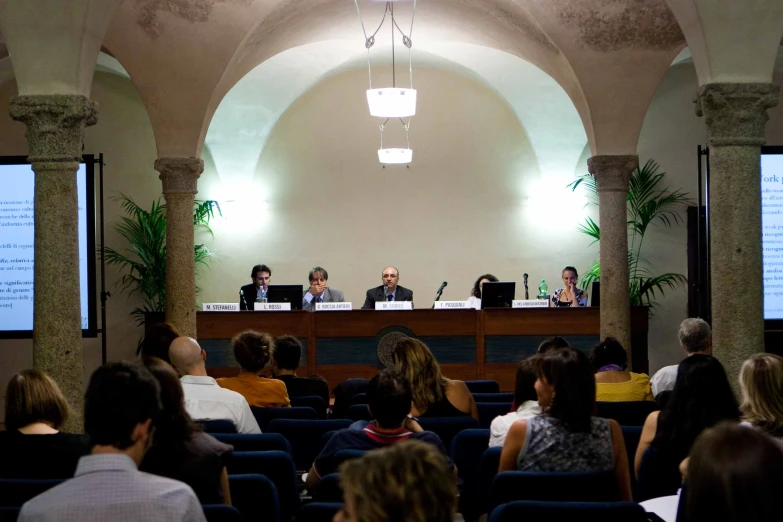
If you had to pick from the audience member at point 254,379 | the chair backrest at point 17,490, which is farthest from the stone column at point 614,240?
the chair backrest at point 17,490

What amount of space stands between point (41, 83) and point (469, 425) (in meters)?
3.25

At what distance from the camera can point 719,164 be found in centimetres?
535

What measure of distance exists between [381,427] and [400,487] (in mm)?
1703

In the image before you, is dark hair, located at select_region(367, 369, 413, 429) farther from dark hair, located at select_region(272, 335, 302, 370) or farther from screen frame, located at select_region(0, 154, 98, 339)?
screen frame, located at select_region(0, 154, 98, 339)

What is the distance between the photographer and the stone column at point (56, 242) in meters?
5.29

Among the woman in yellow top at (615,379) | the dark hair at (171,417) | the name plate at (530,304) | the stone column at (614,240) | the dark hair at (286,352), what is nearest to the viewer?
the dark hair at (171,417)

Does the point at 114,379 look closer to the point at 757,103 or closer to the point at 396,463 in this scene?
the point at 396,463

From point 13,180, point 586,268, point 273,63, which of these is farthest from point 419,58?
point 13,180

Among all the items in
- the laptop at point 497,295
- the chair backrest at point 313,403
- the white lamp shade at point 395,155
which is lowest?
the chair backrest at point 313,403

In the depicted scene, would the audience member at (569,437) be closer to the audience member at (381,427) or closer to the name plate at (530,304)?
the audience member at (381,427)

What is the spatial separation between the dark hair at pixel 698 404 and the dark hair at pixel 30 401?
6.94ft

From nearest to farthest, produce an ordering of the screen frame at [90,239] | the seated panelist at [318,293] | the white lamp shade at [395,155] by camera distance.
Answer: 1. the screen frame at [90,239]
2. the seated panelist at [318,293]
3. the white lamp shade at [395,155]

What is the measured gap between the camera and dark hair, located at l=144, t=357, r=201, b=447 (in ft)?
8.64

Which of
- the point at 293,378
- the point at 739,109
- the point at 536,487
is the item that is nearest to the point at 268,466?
the point at 536,487
